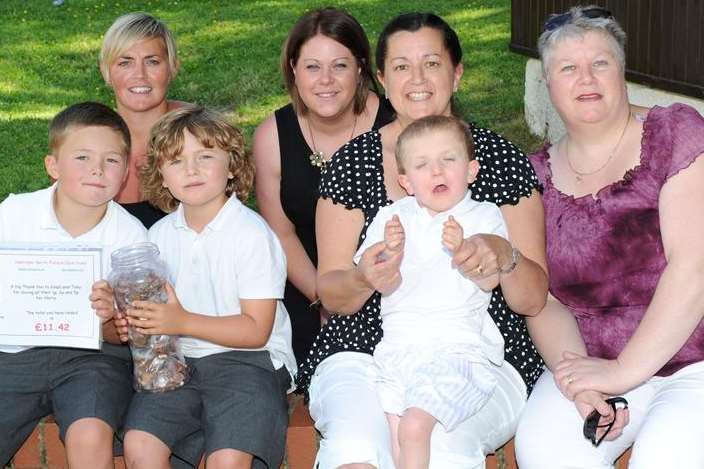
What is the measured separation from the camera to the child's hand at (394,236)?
3.39 m

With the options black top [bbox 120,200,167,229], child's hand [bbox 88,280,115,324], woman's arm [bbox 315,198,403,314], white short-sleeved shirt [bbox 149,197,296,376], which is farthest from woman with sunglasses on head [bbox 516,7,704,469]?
black top [bbox 120,200,167,229]

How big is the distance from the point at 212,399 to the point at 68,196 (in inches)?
36.8

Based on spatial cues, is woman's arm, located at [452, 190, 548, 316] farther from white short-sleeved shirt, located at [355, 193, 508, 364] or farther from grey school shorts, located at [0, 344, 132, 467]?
grey school shorts, located at [0, 344, 132, 467]

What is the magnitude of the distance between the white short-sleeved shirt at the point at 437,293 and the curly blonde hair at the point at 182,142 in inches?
28.1

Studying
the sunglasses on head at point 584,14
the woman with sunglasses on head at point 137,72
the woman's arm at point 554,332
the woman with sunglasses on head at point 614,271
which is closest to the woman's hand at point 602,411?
the woman with sunglasses on head at point 614,271

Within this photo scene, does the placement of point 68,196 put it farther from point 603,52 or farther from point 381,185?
point 603,52

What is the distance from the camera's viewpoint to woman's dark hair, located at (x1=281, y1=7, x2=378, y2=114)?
471cm

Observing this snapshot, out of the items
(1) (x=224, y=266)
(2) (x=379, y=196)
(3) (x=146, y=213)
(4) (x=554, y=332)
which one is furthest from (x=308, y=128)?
(4) (x=554, y=332)

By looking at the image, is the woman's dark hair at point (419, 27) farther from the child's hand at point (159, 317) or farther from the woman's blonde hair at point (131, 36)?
the woman's blonde hair at point (131, 36)

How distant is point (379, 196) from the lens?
402 cm

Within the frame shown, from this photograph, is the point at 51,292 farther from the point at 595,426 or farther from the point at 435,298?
the point at 595,426

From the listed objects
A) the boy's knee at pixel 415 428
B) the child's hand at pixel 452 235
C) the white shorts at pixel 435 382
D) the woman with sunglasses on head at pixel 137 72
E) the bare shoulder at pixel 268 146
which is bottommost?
the boy's knee at pixel 415 428

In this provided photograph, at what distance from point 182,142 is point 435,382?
4.26 feet

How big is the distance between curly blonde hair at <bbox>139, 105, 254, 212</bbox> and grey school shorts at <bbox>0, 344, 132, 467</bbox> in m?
0.65
